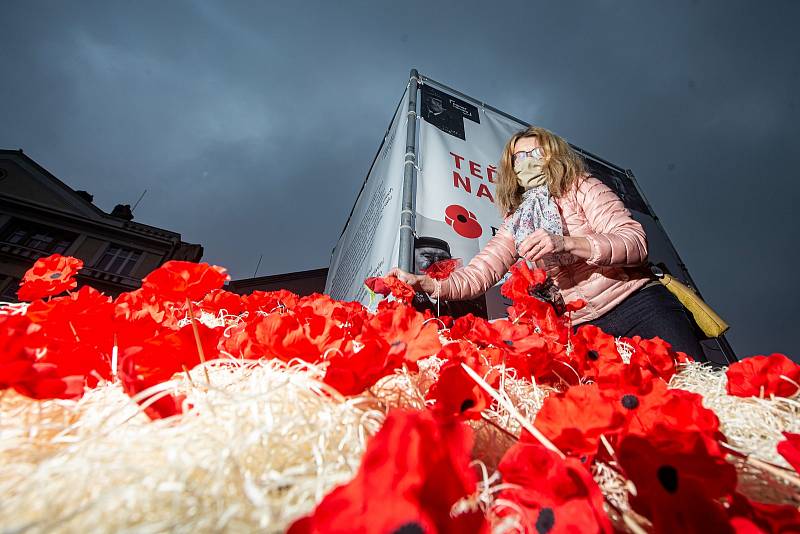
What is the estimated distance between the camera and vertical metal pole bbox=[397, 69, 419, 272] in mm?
1675

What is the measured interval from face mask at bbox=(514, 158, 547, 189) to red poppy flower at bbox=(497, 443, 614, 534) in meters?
1.44

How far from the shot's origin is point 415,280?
50.3 inches

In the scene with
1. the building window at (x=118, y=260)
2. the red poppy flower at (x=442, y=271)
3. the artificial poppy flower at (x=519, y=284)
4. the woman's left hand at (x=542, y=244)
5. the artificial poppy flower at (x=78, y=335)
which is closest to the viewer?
the artificial poppy flower at (x=78, y=335)

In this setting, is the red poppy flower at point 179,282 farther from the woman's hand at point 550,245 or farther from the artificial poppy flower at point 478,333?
the woman's hand at point 550,245

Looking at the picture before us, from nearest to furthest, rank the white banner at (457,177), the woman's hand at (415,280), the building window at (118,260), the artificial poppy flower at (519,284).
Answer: the artificial poppy flower at (519,284) → the woman's hand at (415,280) → the white banner at (457,177) → the building window at (118,260)

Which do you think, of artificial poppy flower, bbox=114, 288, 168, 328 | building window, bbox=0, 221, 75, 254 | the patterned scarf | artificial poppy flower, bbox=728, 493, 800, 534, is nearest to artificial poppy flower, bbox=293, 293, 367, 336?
artificial poppy flower, bbox=114, 288, 168, 328

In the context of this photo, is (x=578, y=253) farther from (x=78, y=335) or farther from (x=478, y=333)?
(x=78, y=335)

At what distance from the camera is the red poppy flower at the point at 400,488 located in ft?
0.60

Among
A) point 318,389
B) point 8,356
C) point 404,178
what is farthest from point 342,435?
point 404,178

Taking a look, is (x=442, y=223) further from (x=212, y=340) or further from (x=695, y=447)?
(x=695, y=447)

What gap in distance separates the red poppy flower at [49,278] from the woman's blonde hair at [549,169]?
1.61 metres

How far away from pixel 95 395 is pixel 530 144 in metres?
1.78

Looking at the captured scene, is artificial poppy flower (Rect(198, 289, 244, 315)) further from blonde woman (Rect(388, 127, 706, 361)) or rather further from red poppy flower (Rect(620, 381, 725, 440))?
red poppy flower (Rect(620, 381, 725, 440))

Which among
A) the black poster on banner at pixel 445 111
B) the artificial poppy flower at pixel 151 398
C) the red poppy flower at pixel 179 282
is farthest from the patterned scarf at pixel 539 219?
the black poster on banner at pixel 445 111
